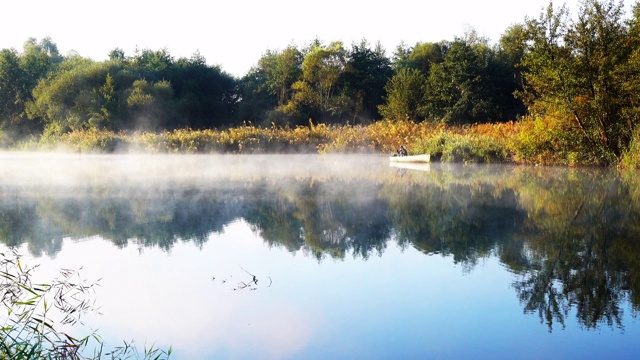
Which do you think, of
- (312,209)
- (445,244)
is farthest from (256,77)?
(445,244)

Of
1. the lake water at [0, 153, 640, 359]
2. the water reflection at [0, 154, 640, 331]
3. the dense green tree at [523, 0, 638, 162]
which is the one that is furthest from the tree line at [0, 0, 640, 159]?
the lake water at [0, 153, 640, 359]

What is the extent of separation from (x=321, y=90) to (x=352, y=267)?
38.6m

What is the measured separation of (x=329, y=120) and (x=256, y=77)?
30.0 feet

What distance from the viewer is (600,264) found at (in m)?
6.26

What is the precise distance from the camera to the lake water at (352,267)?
4262mm

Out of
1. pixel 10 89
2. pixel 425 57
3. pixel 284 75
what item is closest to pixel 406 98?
pixel 425 57

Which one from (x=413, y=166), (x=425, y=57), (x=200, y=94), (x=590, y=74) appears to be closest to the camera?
(x=590, y=74)

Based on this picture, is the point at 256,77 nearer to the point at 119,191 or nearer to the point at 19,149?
the point at 19,149

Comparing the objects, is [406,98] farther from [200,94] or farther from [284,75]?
[200,94]

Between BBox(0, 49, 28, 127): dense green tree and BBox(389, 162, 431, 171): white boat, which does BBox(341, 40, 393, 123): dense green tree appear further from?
BBox(0, 49, 28, 127): dense green tree

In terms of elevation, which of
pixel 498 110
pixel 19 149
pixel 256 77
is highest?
pixel 256 77

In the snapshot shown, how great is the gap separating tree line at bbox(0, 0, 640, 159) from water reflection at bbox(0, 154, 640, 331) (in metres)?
3.80

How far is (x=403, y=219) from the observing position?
9.45 meters

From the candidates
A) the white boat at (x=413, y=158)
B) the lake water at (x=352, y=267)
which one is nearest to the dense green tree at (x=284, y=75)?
the white boat at (x=413, y=158)
